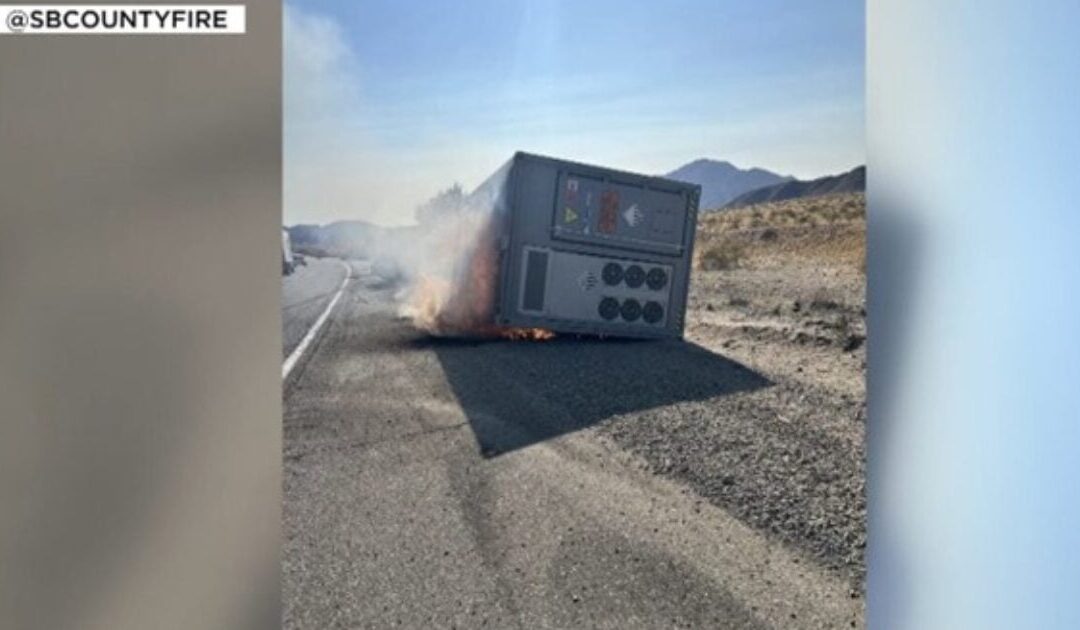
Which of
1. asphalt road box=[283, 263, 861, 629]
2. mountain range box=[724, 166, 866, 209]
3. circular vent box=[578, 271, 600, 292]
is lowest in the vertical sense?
asphalt road box=[283, 263, 861, 629]

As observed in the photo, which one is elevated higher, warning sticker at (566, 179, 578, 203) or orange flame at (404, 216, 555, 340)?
warning sticker at (566, 179, 578, 203)

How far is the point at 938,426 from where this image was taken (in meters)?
1.62

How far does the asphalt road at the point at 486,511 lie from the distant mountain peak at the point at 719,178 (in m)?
0.26

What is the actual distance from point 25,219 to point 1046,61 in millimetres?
1666

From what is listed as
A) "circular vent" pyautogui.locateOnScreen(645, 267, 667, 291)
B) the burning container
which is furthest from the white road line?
"circular vent" pyautogui.locateOnScreen(645, 267, 667, 291)

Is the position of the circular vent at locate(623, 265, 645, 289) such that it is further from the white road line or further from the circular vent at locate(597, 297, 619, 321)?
the white road line

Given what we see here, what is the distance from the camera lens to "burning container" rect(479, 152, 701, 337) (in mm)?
1617

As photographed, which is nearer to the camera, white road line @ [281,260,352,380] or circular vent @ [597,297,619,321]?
white road line @ [281,260,352,380]

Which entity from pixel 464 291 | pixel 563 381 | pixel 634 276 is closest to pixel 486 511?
pixel 563 381

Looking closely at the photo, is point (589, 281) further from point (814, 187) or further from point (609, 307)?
point (814, 187)

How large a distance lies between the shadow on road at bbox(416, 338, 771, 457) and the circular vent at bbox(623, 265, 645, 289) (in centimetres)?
10

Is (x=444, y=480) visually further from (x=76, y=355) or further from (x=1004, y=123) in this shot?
(x=1004, y=123)

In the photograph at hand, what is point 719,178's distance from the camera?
1.65 meters

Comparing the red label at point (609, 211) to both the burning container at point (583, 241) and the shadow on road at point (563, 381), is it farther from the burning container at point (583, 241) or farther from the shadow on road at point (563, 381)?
the shadow on road at point (563, 381)
